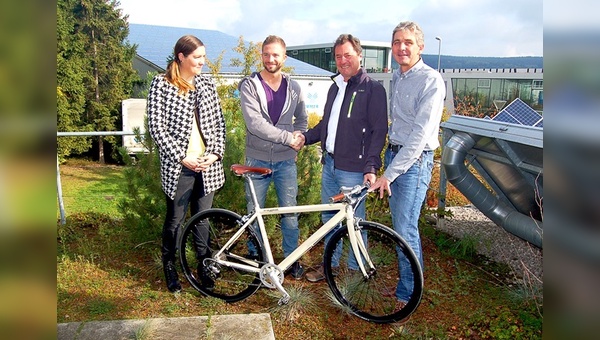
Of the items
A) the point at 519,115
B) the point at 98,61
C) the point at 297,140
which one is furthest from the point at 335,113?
the point at 98,61

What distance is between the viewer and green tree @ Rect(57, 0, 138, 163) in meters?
18.9

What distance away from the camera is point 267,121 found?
13.1ft

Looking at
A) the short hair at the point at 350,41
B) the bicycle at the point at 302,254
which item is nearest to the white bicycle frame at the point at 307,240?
the bicycle at the point at 302,254

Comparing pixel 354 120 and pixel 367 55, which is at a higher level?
pixel 367 55

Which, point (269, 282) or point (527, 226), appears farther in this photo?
point (527, 226)

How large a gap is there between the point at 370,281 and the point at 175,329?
4.66ft

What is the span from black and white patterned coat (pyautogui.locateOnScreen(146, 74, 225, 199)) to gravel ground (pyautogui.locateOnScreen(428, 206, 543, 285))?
117 inches

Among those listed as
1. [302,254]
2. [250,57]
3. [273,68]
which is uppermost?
A: [250,57]

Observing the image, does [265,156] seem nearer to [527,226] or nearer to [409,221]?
[409,221]

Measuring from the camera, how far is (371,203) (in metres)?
5.96

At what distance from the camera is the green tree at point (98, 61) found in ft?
62.0

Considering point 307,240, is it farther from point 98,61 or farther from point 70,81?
point 98,61
